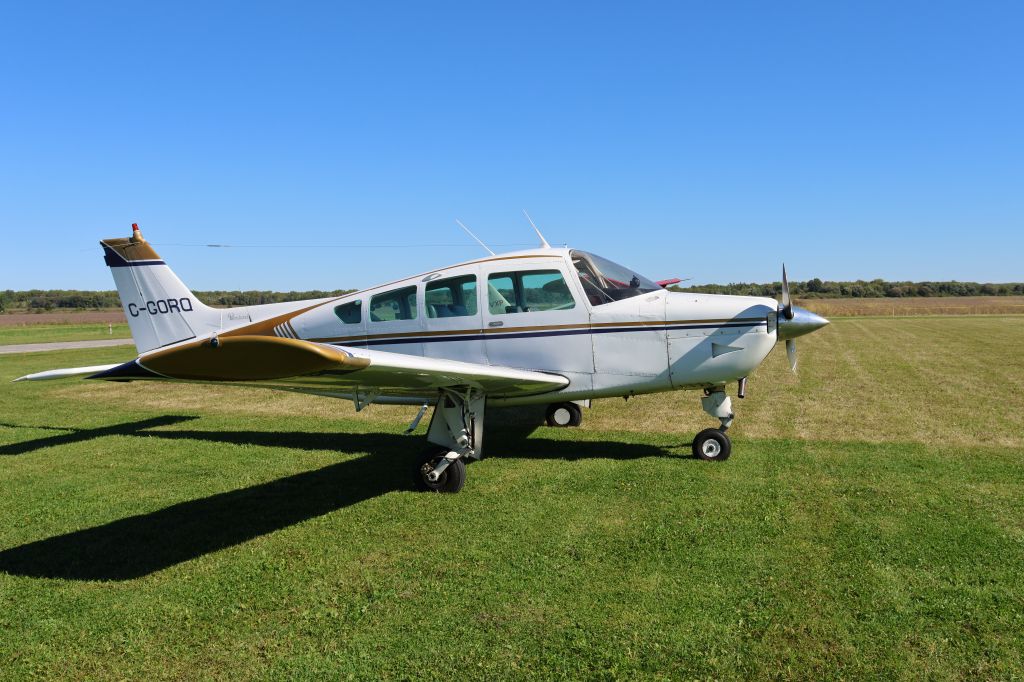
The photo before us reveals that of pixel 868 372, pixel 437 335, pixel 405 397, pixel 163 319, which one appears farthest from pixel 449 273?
pixel 868 372

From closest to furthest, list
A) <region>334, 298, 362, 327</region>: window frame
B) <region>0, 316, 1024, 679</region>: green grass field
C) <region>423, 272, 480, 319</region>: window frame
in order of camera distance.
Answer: <region>0, 316, 1024, 679</region>: green grass field < <region>423, 272, 480, 319</region>: window frame < <region>334, 298, 362, 327</region>: window frame

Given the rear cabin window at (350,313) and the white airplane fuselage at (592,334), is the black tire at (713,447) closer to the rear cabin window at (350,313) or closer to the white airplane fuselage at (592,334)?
the white airplane fuselage at (592,334)

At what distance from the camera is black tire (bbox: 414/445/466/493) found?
7051 millimetres

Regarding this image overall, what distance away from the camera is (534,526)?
582 centimetres

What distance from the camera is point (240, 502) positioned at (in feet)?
22.5

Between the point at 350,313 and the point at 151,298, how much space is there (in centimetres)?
347

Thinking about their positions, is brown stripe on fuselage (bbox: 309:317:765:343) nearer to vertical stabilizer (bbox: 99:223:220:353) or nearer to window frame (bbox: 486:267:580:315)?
window frame (bbox: 486:267:580:315)

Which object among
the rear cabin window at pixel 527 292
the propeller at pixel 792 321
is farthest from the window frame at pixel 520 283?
the propeller at pixel 792 321

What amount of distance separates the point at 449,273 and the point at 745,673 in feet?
18.3

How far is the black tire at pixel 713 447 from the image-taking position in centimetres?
804

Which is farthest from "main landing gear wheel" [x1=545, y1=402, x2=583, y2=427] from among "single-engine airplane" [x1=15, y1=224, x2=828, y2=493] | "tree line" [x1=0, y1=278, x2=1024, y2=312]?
"tree line" [x1=0, y1=278, x2=1024, y2=312]

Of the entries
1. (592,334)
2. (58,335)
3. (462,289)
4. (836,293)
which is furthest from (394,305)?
(836,293)

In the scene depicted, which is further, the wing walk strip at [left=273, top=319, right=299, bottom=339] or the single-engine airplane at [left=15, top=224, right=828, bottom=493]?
the wing walk strip at [left=273, top=319, right=299, bottom=339]

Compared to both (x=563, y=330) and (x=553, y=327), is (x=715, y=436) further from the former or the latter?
(x=553, y=327)
